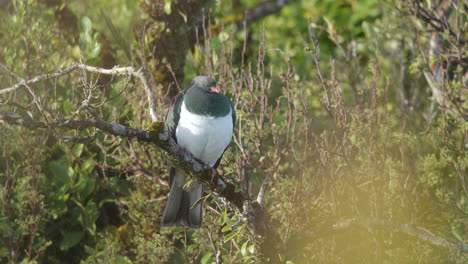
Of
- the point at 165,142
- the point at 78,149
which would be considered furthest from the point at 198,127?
the point at 78,149

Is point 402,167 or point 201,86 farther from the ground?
point 201,86

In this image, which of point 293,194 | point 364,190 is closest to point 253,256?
point 293,194

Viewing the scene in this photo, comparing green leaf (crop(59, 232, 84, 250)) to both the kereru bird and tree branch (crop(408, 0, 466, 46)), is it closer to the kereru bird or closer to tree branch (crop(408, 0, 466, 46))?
the kereru bird

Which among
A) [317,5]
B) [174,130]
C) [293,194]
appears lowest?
[317,5]

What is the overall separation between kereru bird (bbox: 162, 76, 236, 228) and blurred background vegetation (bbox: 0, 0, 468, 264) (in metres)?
0.20

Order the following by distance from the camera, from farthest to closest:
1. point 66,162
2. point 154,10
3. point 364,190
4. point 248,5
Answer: point 248,5 < point 154,10 < point 66,162 < point 364,190

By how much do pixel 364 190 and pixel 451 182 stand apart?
2.68ft

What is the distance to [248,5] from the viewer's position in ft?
29.1

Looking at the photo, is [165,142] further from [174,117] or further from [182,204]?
[182,204]

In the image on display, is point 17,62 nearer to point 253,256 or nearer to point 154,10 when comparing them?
point 154,10

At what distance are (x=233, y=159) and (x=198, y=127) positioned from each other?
957 millimetres

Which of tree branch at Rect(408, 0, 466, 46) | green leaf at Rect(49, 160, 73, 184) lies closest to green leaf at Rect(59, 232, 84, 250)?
green leaf at Rect(49, 160, 73, 184)

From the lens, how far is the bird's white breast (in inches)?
143

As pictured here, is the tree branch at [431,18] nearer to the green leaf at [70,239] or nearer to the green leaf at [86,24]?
the green leaf at [86,24]
